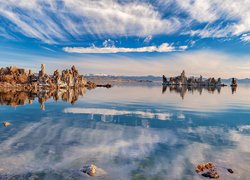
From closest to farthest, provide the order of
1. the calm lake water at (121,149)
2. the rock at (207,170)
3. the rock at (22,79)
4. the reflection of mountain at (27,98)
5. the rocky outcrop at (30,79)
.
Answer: the rock at (207,170), the calm lake water at (121,149), the reflection of mountain at (27,98), the rocky outcrop at (30,79), the rock at (22,79)

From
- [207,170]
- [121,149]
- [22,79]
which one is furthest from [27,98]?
[22,79]

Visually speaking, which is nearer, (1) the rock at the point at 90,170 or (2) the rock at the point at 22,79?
(1) the rock at the point at 90,170

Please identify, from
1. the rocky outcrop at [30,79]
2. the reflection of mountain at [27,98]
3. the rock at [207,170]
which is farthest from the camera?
the rocky outcrop at [30,79]

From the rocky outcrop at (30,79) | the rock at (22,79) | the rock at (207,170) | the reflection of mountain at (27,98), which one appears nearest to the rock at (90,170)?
the rock at (207,170)

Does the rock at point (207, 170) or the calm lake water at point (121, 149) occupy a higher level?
the rock at point (207, 170)

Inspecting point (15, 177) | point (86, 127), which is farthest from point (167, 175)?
point (86, 127)

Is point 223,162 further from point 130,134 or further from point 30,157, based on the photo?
point 30,157

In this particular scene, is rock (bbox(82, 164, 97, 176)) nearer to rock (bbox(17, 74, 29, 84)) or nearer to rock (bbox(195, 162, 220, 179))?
rock (bbox(195, 162, 220, 179))

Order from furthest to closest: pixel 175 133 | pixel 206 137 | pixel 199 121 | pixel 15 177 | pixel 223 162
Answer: pixel 199 121 → pixel 175 133 → pixel 206 137 → pixel 223 162 → pixel 15 177

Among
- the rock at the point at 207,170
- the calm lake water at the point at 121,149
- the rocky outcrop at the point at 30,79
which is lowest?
the calm lake water at the point at 121,149

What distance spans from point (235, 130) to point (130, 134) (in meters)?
14.7

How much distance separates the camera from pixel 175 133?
31.8 m

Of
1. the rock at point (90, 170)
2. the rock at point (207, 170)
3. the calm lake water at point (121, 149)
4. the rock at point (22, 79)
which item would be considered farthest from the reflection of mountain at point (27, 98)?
the rock at point (22, 79)

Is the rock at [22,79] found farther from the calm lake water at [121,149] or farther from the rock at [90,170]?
the rock at [90,170]
